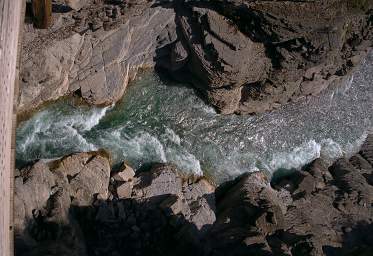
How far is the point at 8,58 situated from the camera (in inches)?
420

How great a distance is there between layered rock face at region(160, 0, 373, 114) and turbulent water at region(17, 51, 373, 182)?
2.80 ft

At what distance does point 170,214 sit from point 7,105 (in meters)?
6.84

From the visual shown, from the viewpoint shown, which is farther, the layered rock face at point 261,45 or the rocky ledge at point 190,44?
the layered rock face at point 261,45

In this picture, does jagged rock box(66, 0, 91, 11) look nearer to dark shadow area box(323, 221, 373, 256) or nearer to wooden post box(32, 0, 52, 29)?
wooden post box(32, 0, 52, 29)

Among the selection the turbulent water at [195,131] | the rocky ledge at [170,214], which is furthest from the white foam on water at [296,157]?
the rocky ledge at [170,214]

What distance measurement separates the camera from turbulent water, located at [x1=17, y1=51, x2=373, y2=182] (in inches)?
634

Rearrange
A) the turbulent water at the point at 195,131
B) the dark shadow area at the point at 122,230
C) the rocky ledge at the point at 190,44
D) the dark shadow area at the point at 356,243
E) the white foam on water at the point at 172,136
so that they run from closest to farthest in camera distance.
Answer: the dark shadow area at the point at 122,230 < the rocky ledge at the point at 190,44 < the dark shadow area at the point at 356,243 < the turbulent water at the point at 195,131 < the white foam on water at the point at 172,136

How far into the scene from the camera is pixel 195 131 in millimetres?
18391

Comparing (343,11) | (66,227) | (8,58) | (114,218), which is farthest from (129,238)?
(343,11)

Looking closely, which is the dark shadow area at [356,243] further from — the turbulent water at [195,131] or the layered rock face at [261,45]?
the layered rock face at [261,45]

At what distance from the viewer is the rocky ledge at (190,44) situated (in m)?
14.7

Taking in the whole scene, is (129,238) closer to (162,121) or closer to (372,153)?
(162,121)

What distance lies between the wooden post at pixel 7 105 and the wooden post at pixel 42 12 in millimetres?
1376

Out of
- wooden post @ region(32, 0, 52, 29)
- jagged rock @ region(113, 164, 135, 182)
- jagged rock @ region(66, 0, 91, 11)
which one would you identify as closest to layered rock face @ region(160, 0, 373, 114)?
jagged rock @ region(66, 0, 91, 11)
